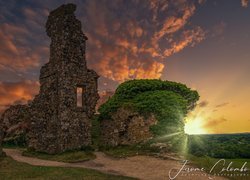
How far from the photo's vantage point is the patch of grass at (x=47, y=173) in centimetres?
1269

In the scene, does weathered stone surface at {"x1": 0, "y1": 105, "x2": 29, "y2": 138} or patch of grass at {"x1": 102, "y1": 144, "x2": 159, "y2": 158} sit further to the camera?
weathered stone surface at {"x1": 0, "y1": 105, "x2": 29, "y2": 138}

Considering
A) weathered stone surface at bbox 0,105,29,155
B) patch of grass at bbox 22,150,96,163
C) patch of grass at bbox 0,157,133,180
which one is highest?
weathered stone surface at bbox 0,105,29,155

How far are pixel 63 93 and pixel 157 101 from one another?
7116 mm

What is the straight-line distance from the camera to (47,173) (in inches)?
536

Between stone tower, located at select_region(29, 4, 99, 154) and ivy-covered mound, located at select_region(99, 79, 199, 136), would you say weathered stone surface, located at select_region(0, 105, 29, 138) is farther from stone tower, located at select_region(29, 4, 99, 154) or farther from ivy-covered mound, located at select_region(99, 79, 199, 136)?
ivy-covered mound, located at select_region(99, 79, 199, 136)

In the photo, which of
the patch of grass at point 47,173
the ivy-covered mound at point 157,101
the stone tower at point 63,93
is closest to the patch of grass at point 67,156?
the stone tower at point 63,93

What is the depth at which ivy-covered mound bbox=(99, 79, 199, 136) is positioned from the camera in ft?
67.3

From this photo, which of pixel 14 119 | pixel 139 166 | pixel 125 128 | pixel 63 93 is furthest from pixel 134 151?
pixel 14 119

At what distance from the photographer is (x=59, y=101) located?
21672 millimetres

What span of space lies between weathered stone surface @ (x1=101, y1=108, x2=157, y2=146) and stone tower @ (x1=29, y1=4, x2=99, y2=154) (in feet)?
5.00

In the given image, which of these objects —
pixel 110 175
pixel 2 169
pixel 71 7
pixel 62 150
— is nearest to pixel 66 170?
pixel 110 175

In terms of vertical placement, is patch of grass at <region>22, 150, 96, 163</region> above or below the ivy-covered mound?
below

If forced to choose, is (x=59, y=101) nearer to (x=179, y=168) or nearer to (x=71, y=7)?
(x=71, y=7)

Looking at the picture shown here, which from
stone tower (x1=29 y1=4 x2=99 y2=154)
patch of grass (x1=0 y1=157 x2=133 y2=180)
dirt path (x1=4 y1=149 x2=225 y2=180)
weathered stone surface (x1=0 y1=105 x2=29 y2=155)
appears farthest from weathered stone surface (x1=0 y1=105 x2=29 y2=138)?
patch of grass (x1=0 y1=157 x2=133 y2=180)
